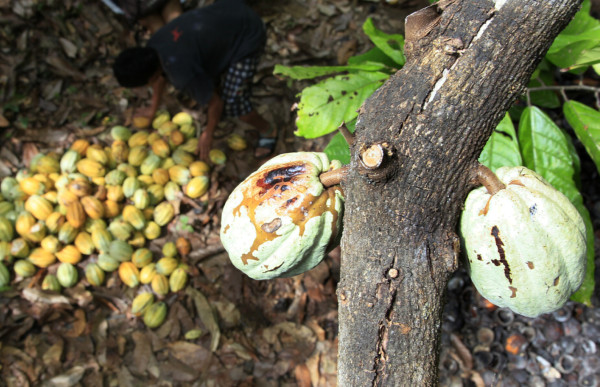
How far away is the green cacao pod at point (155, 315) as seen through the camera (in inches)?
104

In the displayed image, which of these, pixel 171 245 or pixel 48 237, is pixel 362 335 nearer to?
pixel 171 245

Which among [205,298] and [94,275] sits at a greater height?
[94,275]

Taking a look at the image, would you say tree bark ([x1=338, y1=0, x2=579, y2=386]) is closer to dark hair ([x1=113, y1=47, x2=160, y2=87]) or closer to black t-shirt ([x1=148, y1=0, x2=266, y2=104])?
black t-shirt ([x1=148, y1=0, x2=266, y2=104])

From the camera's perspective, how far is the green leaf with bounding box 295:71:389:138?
59.9 inches

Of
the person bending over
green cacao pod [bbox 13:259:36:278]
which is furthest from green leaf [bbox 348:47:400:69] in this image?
green cacao pod [bbox 13:259:36:278]

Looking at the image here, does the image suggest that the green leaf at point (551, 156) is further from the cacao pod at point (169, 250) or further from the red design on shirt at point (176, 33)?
the red design on shirt at point (176, 33)

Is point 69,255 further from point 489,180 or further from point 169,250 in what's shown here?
point 489,180

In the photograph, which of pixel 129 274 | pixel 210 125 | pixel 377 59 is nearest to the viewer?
pixel 377 59

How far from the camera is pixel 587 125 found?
1.61m

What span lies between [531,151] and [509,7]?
0.89 metres

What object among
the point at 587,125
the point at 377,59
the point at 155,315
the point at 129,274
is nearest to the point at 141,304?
the point at 155,315

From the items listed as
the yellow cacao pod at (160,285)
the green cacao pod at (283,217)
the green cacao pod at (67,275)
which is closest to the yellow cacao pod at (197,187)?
the yellow cacao pod at (160,285)

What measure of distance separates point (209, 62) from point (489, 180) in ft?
8.17

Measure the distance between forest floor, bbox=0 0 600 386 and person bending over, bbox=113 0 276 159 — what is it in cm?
17
